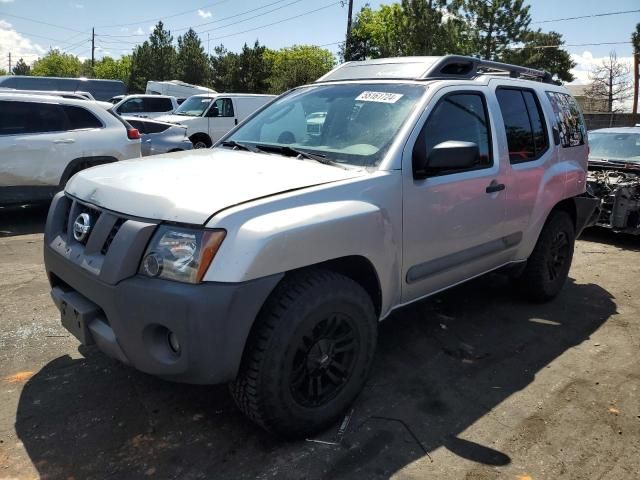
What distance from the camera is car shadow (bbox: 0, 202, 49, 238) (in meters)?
7.05

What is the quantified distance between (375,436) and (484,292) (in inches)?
106

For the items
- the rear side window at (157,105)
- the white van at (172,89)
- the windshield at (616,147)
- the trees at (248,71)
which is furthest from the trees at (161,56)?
the windshield at (616,147)

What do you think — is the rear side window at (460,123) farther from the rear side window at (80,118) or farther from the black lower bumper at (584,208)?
the rear side window at (80,118)

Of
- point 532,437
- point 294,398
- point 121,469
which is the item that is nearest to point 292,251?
point 294,398

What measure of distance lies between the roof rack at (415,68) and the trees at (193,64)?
164ft

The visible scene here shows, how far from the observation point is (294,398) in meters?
2.57

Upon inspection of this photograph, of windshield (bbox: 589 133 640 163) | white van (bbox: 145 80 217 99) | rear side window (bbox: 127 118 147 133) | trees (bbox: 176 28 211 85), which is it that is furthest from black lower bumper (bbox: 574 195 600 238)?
trees (bbox: 176 28 211 85)

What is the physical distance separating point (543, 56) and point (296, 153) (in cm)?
4482

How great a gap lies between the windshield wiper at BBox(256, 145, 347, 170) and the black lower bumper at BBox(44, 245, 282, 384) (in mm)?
933

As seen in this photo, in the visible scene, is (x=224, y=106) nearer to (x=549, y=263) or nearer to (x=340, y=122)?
(x=549, y=263)

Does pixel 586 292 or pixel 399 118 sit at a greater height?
pixel 399 118

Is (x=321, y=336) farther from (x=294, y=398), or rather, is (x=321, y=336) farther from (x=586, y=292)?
(x=586, y=292)

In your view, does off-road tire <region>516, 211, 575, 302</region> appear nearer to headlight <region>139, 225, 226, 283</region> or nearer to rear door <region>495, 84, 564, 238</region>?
rear door <region>495, 84, 564, 238</region>

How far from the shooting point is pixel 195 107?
1541 cm
